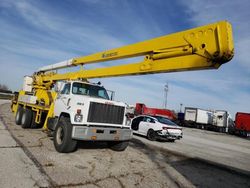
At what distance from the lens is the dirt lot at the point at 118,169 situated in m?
5.99

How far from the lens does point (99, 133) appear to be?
27.4ft

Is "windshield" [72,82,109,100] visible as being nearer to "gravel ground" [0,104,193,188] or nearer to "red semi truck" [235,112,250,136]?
"gravel ground" [0,104,193,188]

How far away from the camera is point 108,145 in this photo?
10.6 m

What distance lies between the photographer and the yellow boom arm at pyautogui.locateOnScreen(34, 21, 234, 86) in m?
5.59

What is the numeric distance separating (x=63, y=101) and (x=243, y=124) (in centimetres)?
3426

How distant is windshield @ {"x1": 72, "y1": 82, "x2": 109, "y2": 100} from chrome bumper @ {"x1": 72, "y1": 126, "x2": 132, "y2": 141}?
197 centimetres

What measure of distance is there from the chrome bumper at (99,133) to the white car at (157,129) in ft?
18.8

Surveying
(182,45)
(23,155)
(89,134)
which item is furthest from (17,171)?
(182,45)

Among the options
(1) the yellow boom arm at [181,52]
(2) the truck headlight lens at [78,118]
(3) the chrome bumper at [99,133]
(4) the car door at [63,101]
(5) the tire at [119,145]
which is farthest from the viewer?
(5) the tire at [119,145]

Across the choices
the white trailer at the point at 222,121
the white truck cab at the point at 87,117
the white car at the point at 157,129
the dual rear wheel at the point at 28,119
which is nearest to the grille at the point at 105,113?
the white truck cab at the point at 87,117

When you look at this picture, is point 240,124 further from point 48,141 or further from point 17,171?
point 17,171

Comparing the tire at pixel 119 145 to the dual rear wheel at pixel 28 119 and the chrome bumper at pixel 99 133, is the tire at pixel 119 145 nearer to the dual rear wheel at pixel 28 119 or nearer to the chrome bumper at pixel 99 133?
the chrome bumper at pixel 99 133

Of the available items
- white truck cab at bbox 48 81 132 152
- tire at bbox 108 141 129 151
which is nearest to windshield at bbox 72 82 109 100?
white truck cab at bbox 48 81 132 152

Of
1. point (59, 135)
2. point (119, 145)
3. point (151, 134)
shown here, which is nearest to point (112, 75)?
point (59, 135)
